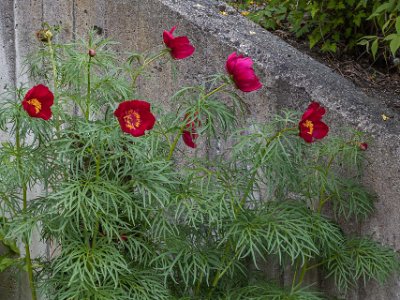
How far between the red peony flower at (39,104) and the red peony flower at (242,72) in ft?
1.91

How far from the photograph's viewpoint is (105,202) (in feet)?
9.12

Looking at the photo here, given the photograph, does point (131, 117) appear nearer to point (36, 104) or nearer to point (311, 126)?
point (36, 104)

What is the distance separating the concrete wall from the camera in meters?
3.27

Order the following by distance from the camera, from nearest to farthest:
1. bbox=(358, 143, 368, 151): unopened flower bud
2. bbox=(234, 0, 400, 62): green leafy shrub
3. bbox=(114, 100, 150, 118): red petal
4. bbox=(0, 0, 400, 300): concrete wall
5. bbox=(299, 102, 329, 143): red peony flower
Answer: bbox=(114, 100, 150, 118): red petal
bbox=(299, 102, 329, 143): red peony flower
bbox=(358, 143, 368, 151): unopened flower bud
bbox=(0, 0, 400, 300): concrete wall
bbox=(234, 0, 400, 62): green leafy shrub

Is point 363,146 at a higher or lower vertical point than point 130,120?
lower

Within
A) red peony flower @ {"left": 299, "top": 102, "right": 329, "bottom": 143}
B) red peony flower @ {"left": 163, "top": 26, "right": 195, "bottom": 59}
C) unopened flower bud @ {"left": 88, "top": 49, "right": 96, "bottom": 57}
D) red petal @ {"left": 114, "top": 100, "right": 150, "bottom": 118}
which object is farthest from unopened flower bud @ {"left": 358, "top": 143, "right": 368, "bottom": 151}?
unopened flower bud @ {"left": 88, "top": 49, "right": 96, "bottom": 57}

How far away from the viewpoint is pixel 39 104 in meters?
2.75

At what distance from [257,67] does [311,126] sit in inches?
Answer: 27.9

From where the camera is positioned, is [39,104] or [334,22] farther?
[334,22]

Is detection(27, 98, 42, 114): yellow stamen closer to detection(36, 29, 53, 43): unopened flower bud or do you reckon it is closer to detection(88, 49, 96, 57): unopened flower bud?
detection(88, 49, 96, 57): unopened flower bud

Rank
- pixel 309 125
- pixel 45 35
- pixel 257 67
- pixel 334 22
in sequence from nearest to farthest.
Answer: pixel 309 125
pixel 45 35
pixel 257 67
pixel 334 22

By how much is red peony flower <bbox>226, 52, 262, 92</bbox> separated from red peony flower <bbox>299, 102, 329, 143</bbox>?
194 mm

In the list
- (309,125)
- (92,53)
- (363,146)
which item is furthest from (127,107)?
(363,146)

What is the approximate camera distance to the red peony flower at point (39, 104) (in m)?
2.73
